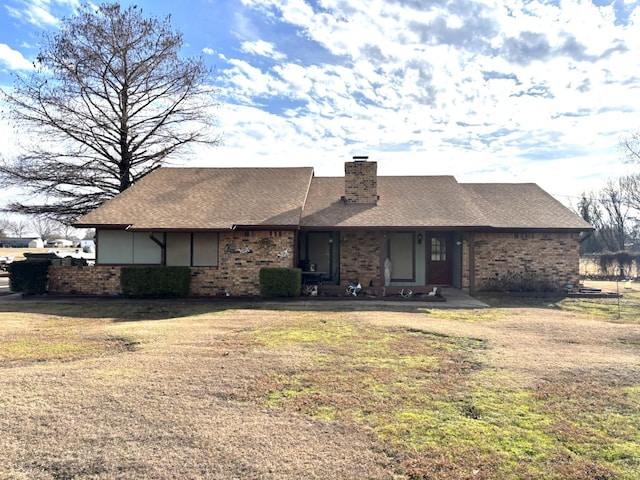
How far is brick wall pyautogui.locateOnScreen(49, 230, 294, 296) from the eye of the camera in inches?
545

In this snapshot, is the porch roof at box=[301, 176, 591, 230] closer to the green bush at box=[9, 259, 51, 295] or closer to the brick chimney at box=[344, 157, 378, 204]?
the brick chimney at box=[344, 157, 378, 204]

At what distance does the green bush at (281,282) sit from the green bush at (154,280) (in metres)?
2.58

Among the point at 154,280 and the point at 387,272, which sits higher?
the point at 387,272

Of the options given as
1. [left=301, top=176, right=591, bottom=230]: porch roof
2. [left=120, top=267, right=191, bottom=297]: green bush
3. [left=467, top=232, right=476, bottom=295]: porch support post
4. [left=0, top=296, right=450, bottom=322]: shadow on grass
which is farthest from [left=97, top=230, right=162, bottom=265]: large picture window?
[left=467, top=232, right=476, bottom=295]: porch support post

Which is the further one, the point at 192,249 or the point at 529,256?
the point at 529,256

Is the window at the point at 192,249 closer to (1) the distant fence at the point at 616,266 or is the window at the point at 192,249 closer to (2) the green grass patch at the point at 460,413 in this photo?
(2) the green grass patch at the point at 460,413

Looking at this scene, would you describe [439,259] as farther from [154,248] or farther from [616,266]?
[616,266]

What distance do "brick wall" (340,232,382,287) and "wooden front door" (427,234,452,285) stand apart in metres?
2.37

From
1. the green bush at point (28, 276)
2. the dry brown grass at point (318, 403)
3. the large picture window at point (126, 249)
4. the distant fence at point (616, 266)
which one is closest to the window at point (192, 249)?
the large picture window at point (126, 249)

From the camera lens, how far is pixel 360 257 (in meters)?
15.8

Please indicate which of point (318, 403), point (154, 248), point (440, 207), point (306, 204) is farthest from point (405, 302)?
point (318, 403)

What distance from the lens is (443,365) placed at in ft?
20.4

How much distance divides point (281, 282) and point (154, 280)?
13.2 feet

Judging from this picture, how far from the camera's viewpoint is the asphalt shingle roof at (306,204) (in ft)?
46.5
